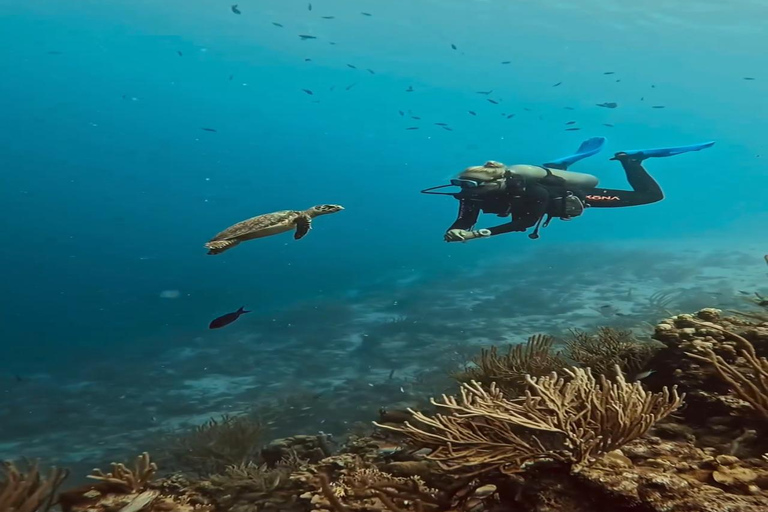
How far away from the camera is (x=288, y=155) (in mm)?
143625

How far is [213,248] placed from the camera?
188 inches

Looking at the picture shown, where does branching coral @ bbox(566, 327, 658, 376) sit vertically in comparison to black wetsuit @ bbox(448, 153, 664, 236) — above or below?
below

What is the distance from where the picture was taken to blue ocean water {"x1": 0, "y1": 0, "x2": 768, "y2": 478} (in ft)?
72.3

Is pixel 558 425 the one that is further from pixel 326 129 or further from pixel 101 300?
pixel 326 129

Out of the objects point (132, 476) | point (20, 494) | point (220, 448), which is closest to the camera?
point (20, 494)

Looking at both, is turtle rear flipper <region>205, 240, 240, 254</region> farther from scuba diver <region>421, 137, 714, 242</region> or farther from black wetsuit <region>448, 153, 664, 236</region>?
black wetsuit <region>448, 153, 664, 236</region>

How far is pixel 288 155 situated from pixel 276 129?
10.8 metres

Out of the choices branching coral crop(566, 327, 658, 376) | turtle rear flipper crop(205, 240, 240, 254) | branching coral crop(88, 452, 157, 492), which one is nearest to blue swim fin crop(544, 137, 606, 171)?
branching coral crop(566, 327, 658, 376)

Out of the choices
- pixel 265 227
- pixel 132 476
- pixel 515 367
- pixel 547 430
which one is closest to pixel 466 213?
pixel 515 367

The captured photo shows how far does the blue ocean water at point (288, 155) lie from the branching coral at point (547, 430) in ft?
30.1

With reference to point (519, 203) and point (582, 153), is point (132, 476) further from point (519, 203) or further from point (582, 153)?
point (582, 153)

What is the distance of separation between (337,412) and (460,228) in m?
4.76

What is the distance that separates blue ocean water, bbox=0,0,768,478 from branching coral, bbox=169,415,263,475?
4362 millimetres

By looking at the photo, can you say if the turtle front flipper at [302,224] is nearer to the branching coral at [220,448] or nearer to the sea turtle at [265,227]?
the sea turtle at [265,227]
